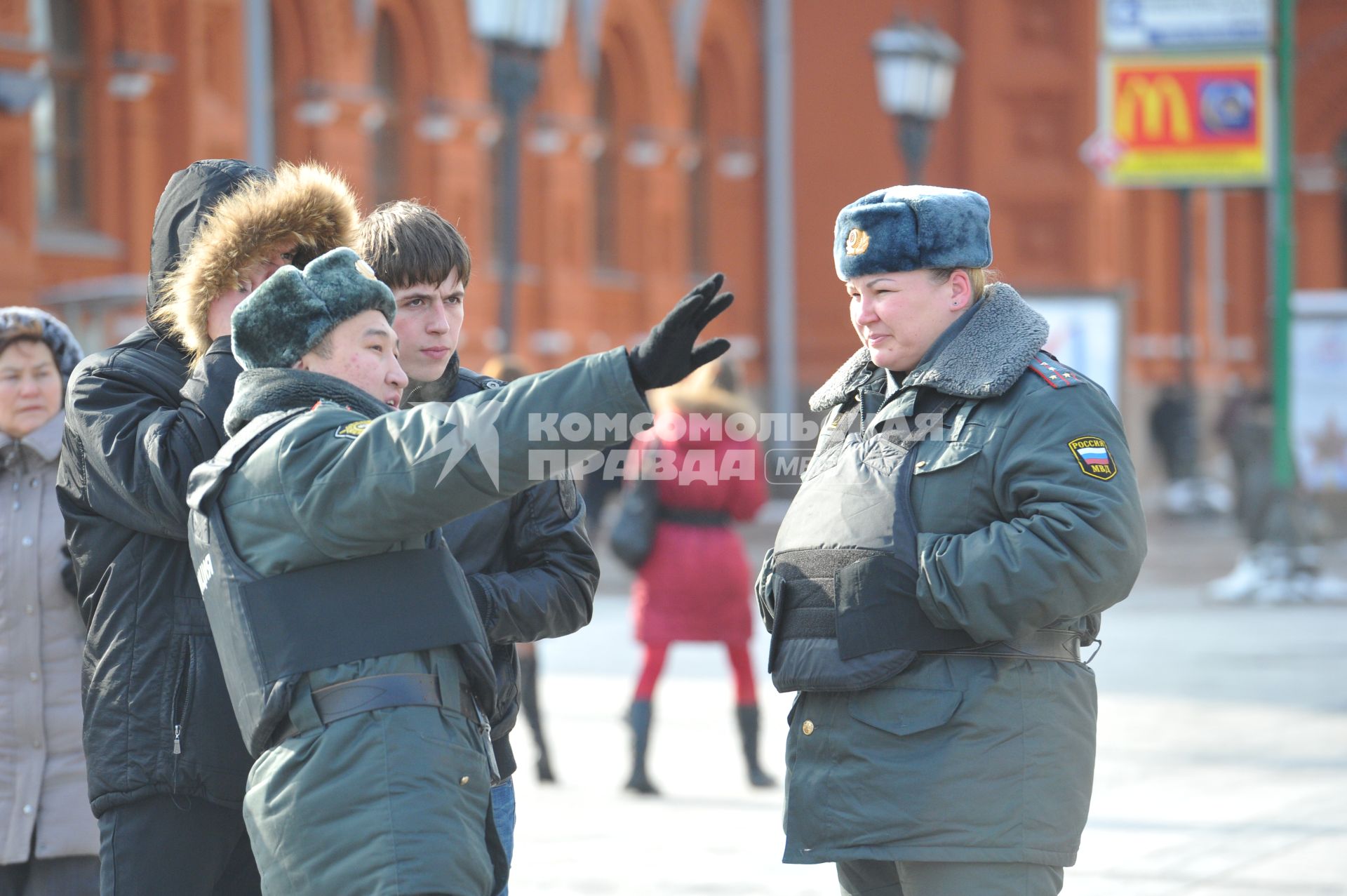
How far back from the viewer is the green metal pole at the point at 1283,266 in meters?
14.3

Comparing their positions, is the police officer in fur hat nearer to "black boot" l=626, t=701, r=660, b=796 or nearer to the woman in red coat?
"black boot" l=626, t=701, r=660, b=796

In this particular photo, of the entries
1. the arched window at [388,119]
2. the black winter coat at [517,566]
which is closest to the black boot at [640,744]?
the black winter coat at [517,566]

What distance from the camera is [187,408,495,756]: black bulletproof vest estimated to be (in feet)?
9.68

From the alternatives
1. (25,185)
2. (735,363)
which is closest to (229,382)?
(735,363)

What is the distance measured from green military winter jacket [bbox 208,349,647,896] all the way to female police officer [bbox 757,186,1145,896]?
744mm

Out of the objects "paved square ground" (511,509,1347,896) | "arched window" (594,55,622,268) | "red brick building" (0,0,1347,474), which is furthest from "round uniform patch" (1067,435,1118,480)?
"arched window" (594,55,622,268)

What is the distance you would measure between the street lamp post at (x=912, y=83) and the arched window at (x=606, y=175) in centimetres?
871

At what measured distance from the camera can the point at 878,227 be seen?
3.50 metres

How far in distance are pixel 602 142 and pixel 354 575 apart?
20.0 metres

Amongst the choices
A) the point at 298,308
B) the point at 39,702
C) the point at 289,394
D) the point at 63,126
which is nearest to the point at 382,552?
the point at 289,394

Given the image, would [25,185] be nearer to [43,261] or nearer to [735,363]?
[43,261]

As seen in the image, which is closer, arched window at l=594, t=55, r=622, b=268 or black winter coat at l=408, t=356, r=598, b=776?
black winter coat at l=408, t=356, r=598, b=776

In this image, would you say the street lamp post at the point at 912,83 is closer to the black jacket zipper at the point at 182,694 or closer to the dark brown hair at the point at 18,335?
the dark brown hair at the point at 18,335

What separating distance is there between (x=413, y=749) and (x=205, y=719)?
606 mm
